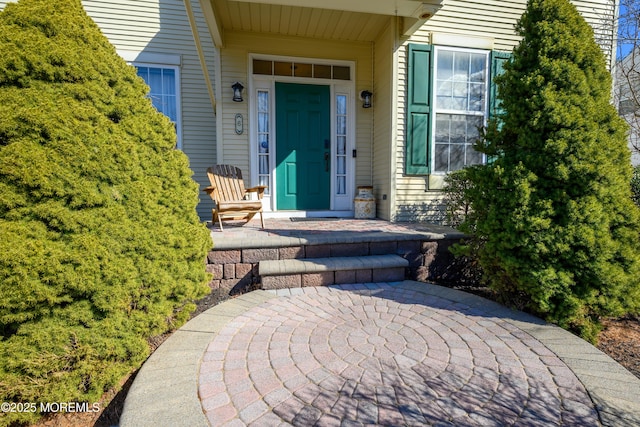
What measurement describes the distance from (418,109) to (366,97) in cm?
91

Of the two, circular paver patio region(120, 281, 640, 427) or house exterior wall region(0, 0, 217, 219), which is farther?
house exterior wall region(0, 0, 217, 219)

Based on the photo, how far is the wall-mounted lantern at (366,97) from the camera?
16.8ft

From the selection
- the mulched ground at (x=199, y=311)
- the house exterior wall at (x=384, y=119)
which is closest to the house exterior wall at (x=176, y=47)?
the house exterior wall at (x=384, y=119)

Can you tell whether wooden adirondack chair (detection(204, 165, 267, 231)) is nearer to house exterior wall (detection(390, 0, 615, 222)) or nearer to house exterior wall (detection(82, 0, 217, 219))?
house exterior wall (detection(82, 0, 217, 219))

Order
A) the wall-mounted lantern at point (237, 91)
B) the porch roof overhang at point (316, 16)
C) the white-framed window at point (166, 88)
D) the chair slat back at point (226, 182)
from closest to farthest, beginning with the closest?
the porch roof overhang at point (316, 16)
the chair slat back at point (226, 182)
the wall-mounted lantern at point (237, 91)
the white-framed window at point (166, 88)

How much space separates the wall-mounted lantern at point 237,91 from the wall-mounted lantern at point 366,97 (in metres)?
1.88

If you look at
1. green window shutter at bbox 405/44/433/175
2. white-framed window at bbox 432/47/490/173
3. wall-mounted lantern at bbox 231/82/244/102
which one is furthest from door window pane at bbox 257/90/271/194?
white-framed window at bbox 432/47/490/173

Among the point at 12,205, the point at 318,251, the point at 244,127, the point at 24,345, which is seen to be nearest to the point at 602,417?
the point at 318,251

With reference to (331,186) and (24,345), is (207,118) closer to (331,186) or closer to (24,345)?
(331,186)

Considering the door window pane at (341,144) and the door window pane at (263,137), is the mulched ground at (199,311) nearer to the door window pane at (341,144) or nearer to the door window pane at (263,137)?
the door window pane at (263,137)

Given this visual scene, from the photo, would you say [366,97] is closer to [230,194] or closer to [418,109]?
[418,109]

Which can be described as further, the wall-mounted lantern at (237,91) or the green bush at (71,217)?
the wall-mounted lantern at (237,91)

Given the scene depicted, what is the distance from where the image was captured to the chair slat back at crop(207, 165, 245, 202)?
420 centimetres

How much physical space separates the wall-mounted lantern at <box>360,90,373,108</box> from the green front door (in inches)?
21.5
